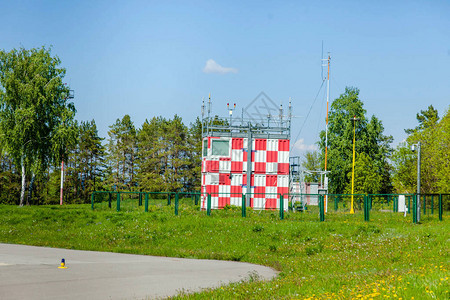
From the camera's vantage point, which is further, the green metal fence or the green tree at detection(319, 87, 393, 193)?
the green tree at detection(319, 87, 393, 193)

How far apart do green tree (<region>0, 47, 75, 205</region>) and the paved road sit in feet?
77.1

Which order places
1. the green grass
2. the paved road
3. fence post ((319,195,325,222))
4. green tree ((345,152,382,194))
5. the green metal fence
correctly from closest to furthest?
the green grass, the paved road, fence post ((319,195,325,222)), the green metal fence, green tree ((345,152,382,194))

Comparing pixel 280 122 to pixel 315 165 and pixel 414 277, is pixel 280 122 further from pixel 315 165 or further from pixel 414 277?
pixel 315 165

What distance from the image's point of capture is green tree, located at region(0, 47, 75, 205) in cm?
3819

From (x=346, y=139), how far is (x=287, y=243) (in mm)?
46219

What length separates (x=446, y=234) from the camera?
720 inches

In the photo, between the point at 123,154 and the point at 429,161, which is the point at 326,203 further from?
the point at 123,154

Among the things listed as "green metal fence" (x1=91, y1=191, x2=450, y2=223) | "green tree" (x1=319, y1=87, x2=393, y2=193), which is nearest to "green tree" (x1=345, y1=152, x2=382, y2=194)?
"green tree" (x1=319, y1=87, x2=393, y2=193)

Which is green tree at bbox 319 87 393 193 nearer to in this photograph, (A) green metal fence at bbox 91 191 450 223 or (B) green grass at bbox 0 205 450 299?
(A) green metal fence at bbox 91 191 450 223

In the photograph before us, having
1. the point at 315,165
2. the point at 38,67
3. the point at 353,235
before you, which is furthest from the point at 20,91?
the point at 315,165

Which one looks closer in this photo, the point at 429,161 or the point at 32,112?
the point at 32,112

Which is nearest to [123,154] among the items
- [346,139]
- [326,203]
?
[346,139]

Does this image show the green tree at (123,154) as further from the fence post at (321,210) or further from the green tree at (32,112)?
the fence post at (321,210)

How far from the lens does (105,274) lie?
39.2 ft
